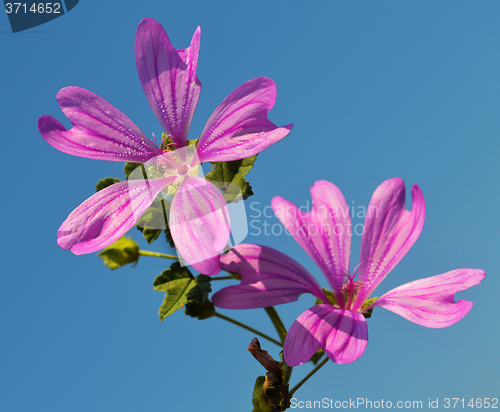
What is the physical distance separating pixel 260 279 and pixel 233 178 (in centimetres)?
41

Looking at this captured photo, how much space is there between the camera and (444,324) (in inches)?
62.7

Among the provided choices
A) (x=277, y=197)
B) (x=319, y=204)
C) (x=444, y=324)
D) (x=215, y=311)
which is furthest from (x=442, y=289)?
(x=215, y=311)

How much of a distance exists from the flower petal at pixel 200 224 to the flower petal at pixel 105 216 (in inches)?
5.5

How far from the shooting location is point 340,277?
6.47 ft

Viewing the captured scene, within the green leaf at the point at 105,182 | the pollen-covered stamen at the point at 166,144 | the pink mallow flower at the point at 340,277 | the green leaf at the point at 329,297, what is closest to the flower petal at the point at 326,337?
the pink mallow flower at the point at 340,277

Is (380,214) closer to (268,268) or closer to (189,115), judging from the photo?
(268,268)

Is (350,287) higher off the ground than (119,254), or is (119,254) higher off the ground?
(119,254)

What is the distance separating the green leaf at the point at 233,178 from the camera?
174 cm

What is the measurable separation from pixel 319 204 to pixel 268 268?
44cm

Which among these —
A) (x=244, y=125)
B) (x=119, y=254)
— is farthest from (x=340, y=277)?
(x=119, y=254)

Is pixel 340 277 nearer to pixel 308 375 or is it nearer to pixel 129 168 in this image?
pixel 308 375

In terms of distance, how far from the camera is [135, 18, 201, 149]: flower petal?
1.62 meters

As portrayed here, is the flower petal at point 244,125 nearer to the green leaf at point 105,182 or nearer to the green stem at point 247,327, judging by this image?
the green leaf at point 105,182

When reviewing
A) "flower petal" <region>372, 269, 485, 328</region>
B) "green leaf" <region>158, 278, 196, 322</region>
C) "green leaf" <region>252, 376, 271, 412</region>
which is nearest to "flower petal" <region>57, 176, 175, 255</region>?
"green leaf" <region>158, 278, 196, 322</region>
